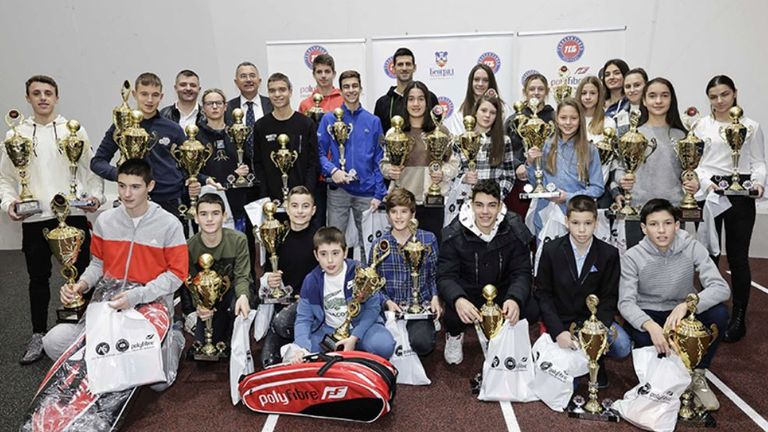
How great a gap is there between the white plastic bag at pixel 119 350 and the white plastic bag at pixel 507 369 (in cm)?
170

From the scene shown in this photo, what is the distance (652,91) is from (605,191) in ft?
2.38

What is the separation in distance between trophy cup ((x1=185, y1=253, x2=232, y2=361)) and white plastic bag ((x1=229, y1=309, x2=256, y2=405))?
0.24m

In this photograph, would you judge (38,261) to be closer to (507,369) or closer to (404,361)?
(404,361)

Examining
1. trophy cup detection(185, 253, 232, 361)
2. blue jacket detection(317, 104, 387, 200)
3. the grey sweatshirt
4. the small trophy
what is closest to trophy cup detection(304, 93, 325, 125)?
blue jacket detection(317, 104, 387, 200)

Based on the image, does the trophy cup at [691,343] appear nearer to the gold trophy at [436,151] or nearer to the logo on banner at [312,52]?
the gold trophy at [436,151]

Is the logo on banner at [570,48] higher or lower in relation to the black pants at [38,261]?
higher

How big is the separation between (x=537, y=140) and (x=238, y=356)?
2397mm

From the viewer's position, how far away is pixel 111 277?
339 centimetres

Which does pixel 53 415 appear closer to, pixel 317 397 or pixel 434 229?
pixel 317 397

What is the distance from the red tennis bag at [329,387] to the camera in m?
2.86

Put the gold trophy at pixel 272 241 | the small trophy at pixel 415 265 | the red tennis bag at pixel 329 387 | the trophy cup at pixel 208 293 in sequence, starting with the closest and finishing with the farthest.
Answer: the red tennis bag at pixel 329 387
the trophy cup at pixel 208 293
the small trophy at pixel 415 265
the gold trophy at pixel 272 241

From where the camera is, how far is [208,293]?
3379mm

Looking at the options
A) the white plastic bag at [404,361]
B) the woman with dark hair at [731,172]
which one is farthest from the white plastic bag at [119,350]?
the woman with dark hair at [731,172]

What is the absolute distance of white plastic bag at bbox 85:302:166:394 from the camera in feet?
9.39
